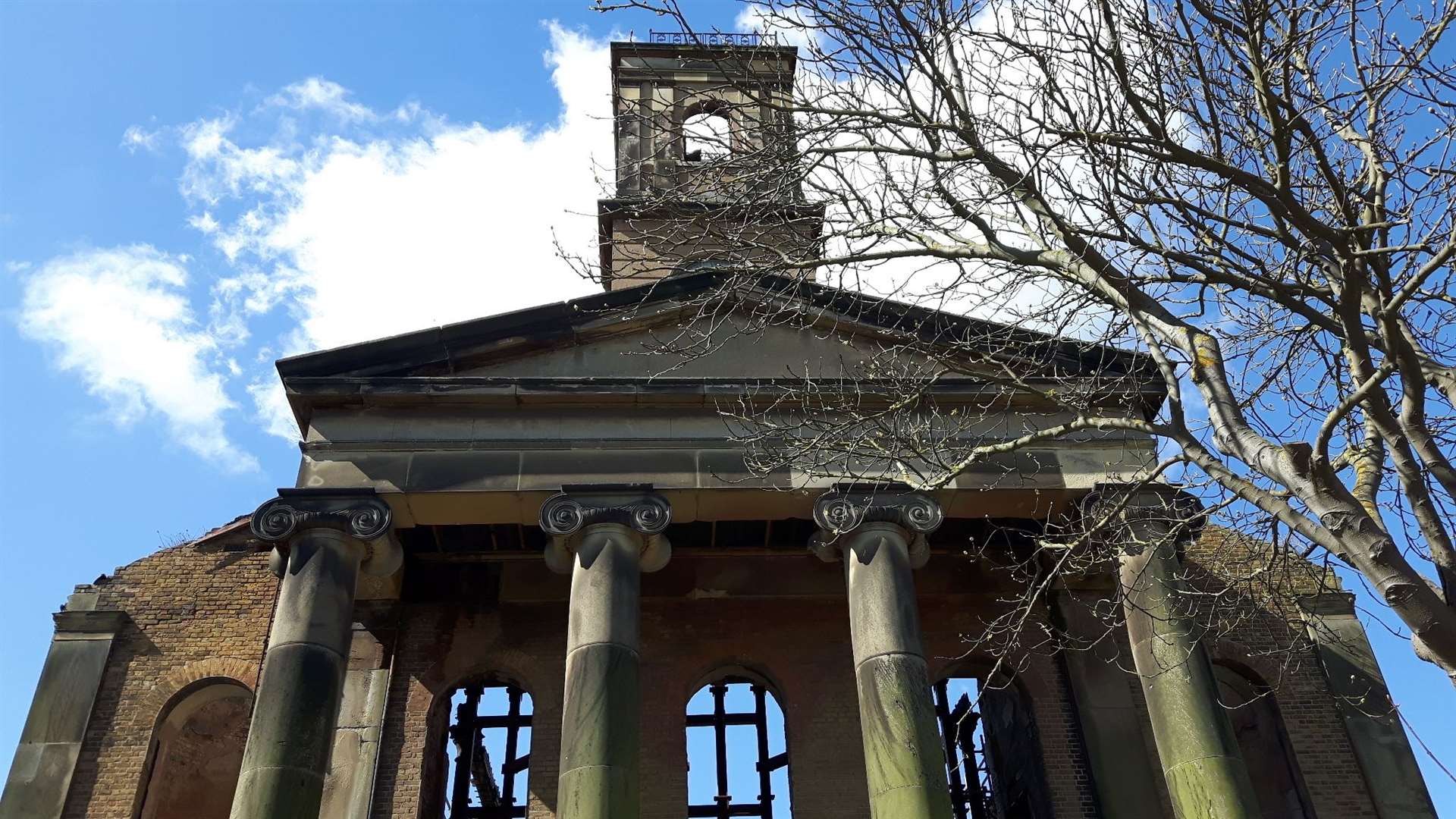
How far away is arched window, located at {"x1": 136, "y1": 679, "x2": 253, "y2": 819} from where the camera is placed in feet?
57.5

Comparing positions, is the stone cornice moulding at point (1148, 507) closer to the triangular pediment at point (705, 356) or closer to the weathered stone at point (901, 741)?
the weathered stone at point (901, 741)

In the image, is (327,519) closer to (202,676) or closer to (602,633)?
(602,633)

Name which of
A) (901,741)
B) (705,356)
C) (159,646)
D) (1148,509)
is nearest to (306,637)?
(159,646)

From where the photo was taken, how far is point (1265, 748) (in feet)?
58.6

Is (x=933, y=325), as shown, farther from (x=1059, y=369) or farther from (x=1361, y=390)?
(x=1361, y=390)

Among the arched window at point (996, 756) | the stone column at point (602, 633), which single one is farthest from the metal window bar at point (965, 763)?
the stone column at point (602, 633)

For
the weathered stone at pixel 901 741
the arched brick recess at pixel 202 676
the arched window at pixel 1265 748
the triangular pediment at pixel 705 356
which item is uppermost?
the triangular pediment at pixel 705 356

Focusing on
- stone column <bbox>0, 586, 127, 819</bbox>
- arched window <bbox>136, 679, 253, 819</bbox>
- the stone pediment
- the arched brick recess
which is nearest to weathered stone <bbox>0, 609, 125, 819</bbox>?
stone column <bbox>0, 586, 127, 819</bbox>

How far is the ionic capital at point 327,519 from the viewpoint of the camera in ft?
45.9

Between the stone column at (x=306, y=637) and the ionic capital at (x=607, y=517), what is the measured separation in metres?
1.95

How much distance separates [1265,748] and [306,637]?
1351 cm

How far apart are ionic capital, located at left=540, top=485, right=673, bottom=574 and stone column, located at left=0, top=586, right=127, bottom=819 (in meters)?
7.49

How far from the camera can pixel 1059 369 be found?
15.5m

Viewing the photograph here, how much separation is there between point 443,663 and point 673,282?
6.28 m
